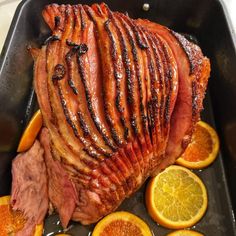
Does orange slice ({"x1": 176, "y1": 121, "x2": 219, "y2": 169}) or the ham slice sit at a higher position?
the ham slice

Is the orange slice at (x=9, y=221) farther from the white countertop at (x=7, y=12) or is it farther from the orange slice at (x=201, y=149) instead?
the white countertop at (x=7, y=12)

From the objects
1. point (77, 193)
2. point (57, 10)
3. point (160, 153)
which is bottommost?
point (77, 193)

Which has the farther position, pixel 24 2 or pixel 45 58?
pixel 24 2

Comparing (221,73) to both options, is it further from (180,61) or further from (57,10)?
(57,10)

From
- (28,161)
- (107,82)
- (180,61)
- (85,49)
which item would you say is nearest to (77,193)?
(28,161)

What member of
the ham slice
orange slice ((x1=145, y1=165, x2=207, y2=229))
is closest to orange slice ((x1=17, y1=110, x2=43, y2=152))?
the ham slice

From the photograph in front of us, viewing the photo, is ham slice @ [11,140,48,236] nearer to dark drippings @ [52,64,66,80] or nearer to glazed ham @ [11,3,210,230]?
glazed ham @ [11,3,210,230]
